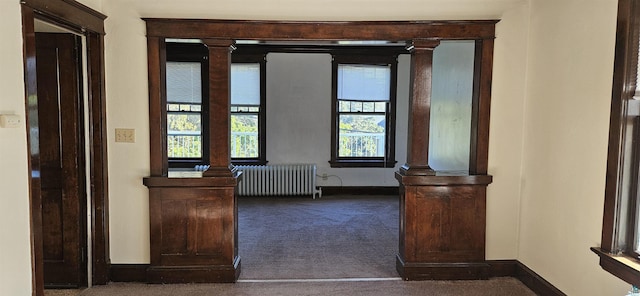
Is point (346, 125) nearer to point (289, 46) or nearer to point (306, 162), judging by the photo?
point (306, 162)

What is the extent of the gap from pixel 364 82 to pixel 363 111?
0.48 meters

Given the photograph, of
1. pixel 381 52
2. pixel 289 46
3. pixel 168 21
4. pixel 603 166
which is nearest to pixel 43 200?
pixel 168 21

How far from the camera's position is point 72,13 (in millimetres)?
2908

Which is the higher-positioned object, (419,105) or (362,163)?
(419,105)

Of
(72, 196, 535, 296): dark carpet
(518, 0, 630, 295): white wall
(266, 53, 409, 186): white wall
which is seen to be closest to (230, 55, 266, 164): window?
(266, 53, 409, 186): white wall

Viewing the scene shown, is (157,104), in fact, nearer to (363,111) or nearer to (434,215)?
(434,215)

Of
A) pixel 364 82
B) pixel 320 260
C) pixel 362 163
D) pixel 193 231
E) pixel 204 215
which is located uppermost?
pixel 364 82

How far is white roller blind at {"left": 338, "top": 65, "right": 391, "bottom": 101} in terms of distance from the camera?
279 inches

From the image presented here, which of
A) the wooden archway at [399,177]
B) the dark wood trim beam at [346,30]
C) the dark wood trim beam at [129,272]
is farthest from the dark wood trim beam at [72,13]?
the dark wood trim beam at [129,272]

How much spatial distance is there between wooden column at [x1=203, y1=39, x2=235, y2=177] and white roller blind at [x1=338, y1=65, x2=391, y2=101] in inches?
147

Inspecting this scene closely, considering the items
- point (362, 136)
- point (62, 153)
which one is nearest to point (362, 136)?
point (362, 136)

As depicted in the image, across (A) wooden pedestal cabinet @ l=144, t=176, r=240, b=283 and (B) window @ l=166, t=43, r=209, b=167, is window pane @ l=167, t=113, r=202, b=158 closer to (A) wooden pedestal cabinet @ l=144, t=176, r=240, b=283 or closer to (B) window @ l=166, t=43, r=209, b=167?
(B) window @ l=166, t=43, r=209, b=167

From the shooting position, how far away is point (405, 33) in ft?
11.4

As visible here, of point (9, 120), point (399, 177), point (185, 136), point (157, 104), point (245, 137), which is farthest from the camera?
point (245, 137)
